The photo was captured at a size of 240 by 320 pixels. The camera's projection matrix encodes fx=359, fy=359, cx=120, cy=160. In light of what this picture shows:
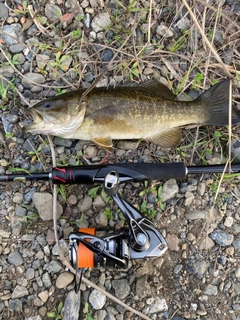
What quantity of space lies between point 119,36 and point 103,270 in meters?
2.26

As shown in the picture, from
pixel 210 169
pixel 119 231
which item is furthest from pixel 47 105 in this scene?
pixel 210 169

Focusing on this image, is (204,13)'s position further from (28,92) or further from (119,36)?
(28,92)

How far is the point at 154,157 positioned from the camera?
3.44 m

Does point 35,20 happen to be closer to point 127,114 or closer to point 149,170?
point 127,114

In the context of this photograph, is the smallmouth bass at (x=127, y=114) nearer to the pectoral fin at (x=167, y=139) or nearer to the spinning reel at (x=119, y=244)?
the pectoral fin at (x=167, y=139)

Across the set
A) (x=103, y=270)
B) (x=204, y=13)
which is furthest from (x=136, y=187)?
(x=204, y=13)

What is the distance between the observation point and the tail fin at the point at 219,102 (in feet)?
10.7

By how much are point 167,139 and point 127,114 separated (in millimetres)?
456

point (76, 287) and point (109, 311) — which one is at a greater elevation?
point (76, 287)

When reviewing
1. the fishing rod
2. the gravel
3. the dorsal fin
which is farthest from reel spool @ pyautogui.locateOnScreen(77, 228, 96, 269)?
the dorsal fin

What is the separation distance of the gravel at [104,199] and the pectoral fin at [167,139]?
0.34ft

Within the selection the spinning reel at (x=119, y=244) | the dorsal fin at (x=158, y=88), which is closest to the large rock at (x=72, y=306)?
the spinning reel at (x=119, y=244)

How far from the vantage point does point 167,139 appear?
11.0 feet

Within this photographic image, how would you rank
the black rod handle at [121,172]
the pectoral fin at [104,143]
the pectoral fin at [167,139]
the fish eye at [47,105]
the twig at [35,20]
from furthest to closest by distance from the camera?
the twig at [35,20] < the pectoral fin at [167,139] < the pectoral fin at [104,143] < the fish eye at [47,105] < the black rod handle at [121,172]
